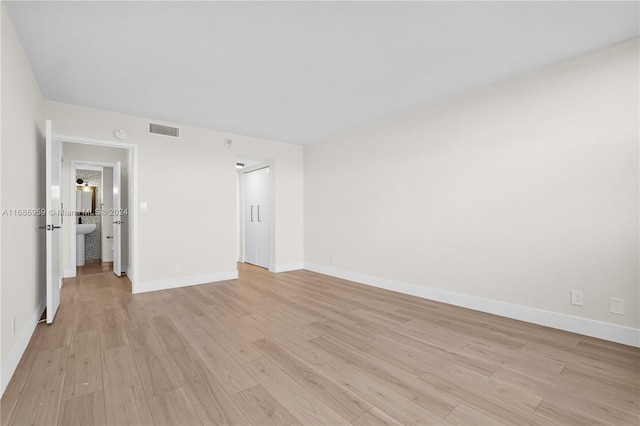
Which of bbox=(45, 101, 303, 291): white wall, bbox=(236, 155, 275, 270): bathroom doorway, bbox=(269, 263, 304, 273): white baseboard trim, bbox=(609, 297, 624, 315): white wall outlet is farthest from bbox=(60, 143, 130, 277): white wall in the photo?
bbox=(609, 297, 624, 315): white wall outlet

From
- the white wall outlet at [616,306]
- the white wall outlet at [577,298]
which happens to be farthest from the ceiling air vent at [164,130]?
the white wall outlet at [616,306]

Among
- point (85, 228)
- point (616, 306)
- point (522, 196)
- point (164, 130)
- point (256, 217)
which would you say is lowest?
point (616, 306)

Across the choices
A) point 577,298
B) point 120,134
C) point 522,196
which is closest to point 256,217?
point 120,134

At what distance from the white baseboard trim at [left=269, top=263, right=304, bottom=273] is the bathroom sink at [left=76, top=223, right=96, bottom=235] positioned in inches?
166

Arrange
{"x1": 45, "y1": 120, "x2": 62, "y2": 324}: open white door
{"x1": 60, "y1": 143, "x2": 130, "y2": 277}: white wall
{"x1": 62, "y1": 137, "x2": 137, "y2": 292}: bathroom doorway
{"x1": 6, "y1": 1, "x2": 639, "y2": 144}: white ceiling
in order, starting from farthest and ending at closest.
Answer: {"x1": 60, "y1": 143, "x2": 130, "y2": 277}: white wall → {"x1": 62, "y1": 137, "x2": 137, "y2": 292}: bathroom doorway → {"x1": 45, "y1": 120, "x2": 62, "y2": 324}: open white door → {"x1": 6, "y1": 1, "x2": 639, "y2": 144}: white ceiling

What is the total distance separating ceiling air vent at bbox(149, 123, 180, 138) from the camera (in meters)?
4.27

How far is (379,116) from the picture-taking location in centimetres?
422

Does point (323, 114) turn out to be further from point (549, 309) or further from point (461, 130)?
point (549, 309)

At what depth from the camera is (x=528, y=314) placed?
291 centimetres

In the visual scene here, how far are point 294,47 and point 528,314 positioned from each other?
11.3 feet

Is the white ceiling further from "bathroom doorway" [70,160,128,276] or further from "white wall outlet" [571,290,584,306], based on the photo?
"bathroom doorway" [70,160,128,276]

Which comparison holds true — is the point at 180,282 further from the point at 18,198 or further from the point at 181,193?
the point at 18,198

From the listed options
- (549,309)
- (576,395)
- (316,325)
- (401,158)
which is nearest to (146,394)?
(316,325)

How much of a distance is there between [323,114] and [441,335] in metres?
3.14
